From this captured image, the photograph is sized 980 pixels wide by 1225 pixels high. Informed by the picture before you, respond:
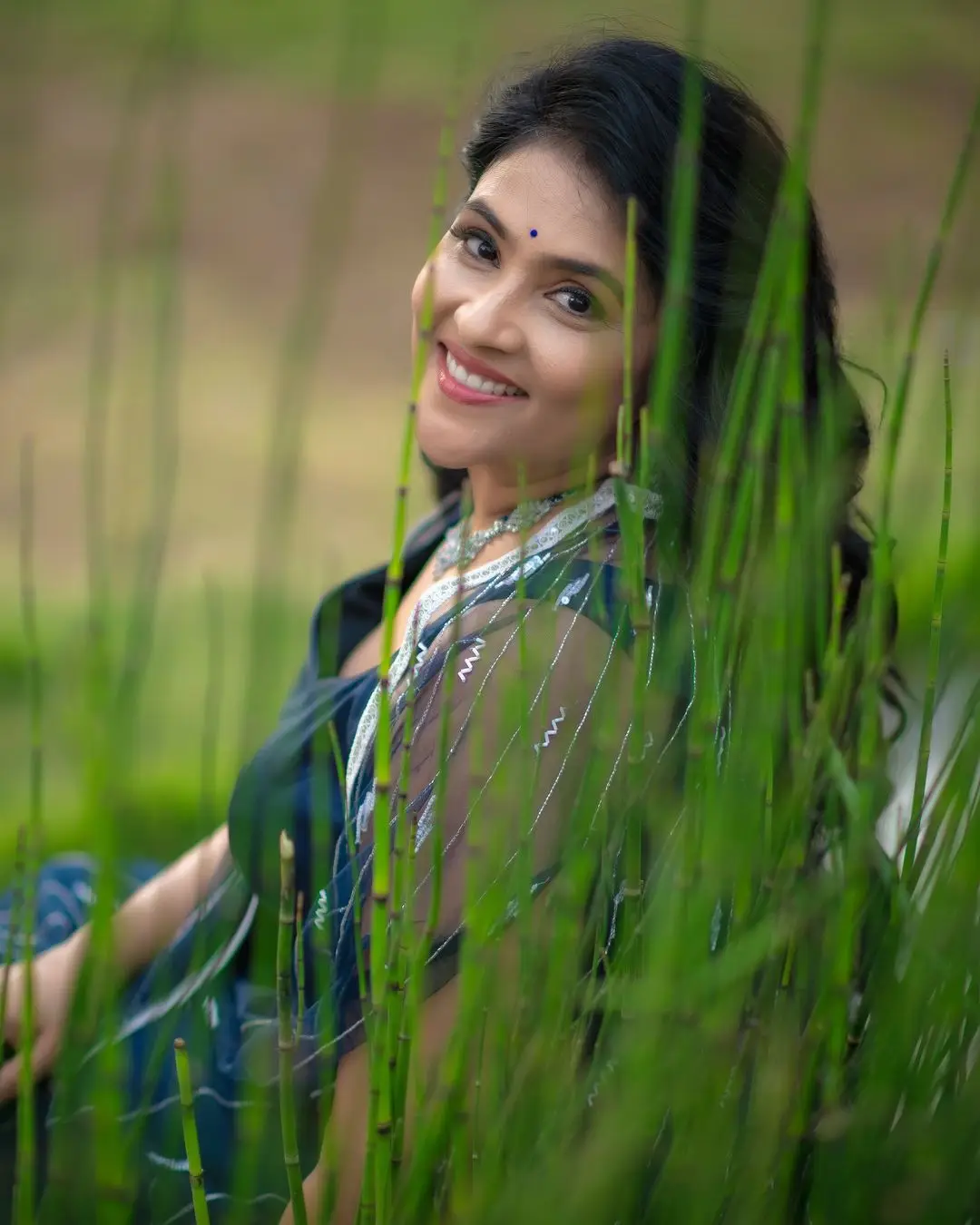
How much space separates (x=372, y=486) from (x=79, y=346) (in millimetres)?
1172

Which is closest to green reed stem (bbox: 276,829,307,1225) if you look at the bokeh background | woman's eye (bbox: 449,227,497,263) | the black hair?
the black hair

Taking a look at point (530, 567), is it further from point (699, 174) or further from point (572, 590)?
point (699, 174)

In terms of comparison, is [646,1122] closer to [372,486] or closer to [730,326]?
[730,326]

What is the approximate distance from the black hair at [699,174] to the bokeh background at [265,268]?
0.64 ft

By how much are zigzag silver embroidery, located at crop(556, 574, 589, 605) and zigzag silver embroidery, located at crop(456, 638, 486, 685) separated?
0.07 m

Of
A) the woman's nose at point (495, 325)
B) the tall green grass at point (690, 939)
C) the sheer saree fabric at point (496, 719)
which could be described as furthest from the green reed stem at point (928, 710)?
the woman's nose at point (495, 325)

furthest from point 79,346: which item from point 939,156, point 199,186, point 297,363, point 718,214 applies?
point 297,363

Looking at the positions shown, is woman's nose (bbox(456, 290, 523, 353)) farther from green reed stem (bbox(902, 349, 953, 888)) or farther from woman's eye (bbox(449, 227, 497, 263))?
green reed stem (bbox(902, 349, 953, 888))

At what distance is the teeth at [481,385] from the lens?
0.98 meters

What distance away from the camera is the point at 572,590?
3.07ft

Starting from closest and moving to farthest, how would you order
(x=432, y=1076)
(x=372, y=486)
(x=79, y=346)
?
(x=432, y=1076), (x=372, y=486), (x=79, y=346)

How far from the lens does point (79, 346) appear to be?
396 centimetres

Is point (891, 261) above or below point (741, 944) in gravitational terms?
above

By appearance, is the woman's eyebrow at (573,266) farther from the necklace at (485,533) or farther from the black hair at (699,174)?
the necklace at (485,533)
